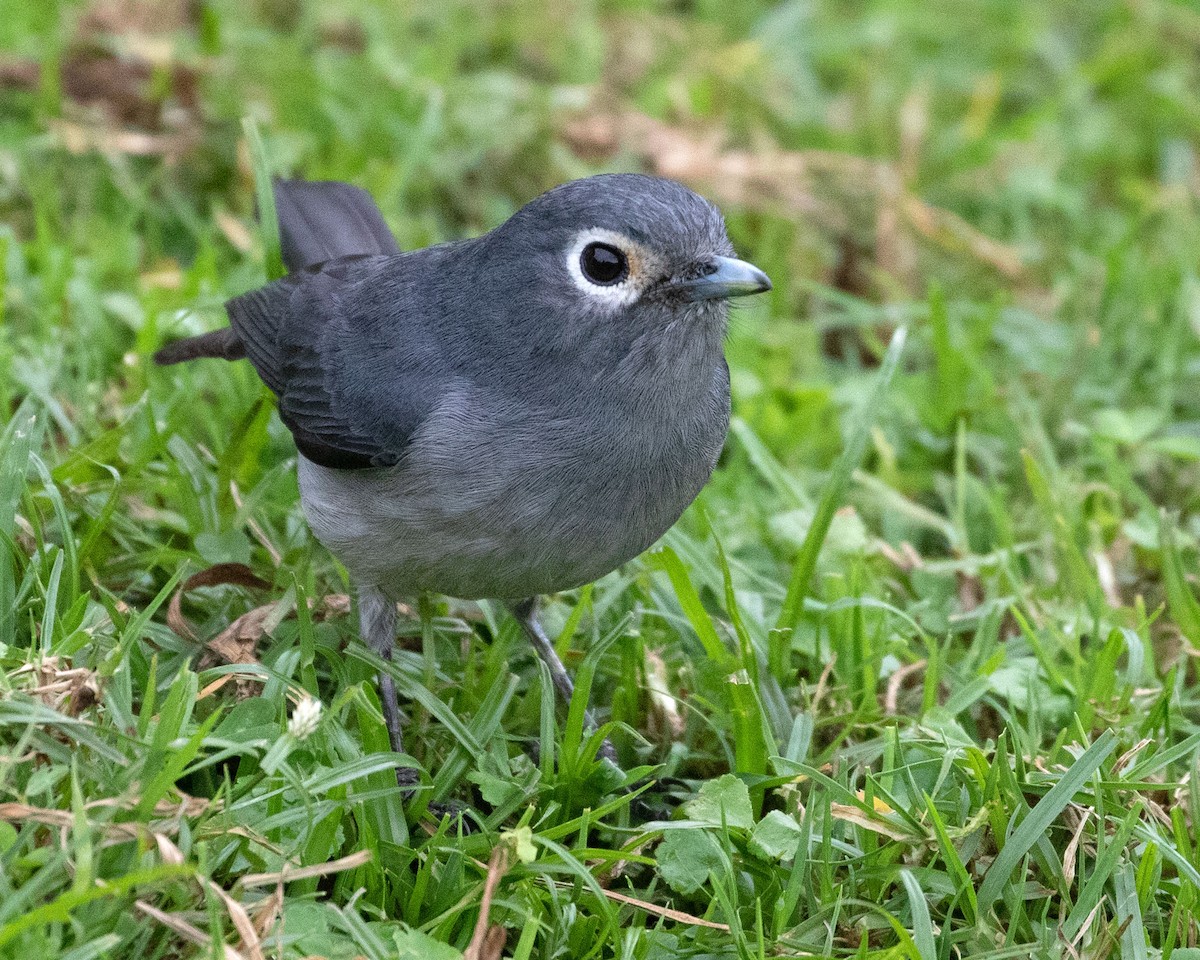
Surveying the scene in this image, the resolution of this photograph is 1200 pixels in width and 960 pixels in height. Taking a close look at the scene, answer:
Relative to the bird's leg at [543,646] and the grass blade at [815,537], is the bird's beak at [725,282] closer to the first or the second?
the grass blade at [815,537]

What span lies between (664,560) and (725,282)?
0.96 m

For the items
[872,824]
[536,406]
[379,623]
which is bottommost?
[872,824]

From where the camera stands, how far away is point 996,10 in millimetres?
8344

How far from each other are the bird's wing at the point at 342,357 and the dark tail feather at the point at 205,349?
0.17 ft

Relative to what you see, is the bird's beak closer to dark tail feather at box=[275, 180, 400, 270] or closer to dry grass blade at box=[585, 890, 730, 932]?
dry grass blade at box=[585, 890, 730, 932]

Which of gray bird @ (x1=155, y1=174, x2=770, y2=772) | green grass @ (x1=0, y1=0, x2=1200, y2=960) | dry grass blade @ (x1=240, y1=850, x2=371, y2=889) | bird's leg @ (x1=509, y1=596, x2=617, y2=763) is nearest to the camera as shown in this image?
dry grass blade @ (x1=240, y1=850, x2=371, y2=889)

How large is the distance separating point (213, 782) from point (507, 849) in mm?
746

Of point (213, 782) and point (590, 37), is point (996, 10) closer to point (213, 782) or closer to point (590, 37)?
point (590, 37)

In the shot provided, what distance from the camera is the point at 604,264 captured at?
3.36m

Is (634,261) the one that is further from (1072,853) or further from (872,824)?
(1072,853)

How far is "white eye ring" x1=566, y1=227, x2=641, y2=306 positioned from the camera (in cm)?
332

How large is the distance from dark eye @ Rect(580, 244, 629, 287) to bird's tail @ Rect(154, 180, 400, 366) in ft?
4.49

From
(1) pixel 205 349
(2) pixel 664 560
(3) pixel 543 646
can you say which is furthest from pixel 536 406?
(1) pixel 205 349

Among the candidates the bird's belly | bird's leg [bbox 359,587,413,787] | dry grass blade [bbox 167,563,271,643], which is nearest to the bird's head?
the bird's belly
